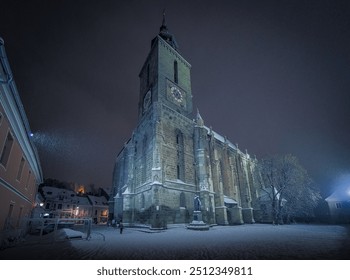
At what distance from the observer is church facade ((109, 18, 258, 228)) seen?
21.8 m

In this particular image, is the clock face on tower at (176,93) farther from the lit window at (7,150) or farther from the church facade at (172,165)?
the lit window at (7,150)

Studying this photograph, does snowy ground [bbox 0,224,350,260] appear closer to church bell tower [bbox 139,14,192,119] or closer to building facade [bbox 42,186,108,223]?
church bell tower [bbox 139,14,192,119]

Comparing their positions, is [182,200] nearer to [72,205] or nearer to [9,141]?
[9,141]

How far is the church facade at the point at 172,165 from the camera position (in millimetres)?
21812

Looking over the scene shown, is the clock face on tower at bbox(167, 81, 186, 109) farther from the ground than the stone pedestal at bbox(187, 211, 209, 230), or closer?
farther from the ground

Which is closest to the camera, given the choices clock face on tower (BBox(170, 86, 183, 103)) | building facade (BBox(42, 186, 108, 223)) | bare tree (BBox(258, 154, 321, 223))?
bare tree (BBox(258, 154, 321, 223))

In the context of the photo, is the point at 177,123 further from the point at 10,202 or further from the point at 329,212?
the point at 329,212

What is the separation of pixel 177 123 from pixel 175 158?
5.91 m

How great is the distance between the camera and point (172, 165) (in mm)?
23906

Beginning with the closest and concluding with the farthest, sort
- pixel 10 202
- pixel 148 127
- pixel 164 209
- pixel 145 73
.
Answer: pixel 10 202 → pixel 164 209 → pixel 148 127 → pixel 145 73

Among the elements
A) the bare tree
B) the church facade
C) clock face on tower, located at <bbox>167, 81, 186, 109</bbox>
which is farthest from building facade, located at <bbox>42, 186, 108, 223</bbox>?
the bare tree

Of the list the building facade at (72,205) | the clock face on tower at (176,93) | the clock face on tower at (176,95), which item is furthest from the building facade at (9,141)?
the building facade at (72,205)
